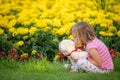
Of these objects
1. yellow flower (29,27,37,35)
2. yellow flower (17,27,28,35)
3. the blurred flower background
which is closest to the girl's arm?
the blurred flower background

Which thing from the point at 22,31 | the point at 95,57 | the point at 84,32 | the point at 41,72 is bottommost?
the point at 41,72

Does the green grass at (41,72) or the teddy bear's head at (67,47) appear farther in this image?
the teddy bear's head at (67,47)

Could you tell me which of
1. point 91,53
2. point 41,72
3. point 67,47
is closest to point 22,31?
point 41,72

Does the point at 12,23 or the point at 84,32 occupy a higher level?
the point at 84,32

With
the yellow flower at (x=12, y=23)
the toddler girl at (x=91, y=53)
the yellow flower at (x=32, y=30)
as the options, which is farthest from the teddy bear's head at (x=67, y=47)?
the yellow flower at (x=12, y=23)

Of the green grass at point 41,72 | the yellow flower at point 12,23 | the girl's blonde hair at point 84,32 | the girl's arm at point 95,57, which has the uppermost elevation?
the girl's blonde hair at point 84,32

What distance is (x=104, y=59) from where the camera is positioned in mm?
6723

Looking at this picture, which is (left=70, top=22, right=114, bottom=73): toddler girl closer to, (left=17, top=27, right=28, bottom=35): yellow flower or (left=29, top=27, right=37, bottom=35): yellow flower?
(left=29, top=27, right=37, bottom=35): yellow flower

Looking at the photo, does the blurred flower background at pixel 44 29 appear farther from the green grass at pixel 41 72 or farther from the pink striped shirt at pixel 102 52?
the pink striped shirt at pixel 102 52

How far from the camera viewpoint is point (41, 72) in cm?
694

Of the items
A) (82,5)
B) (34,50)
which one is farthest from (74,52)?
(82,5)

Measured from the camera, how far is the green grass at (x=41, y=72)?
622 cm

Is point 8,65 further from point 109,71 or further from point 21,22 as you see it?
point 21,22

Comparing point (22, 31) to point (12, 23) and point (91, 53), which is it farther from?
point (91, 53)
